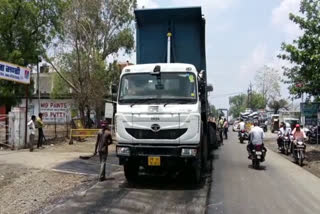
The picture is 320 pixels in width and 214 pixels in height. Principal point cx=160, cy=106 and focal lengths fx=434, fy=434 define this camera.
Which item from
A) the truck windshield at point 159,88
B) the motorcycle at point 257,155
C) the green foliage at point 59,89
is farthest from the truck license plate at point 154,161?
the green foliage at point 59,89

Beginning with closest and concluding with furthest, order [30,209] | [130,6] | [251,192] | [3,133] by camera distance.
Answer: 1. [30,209]
2. [251,192]
3. [3,133]
4. [130,6]

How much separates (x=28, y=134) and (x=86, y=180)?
968 centimetres

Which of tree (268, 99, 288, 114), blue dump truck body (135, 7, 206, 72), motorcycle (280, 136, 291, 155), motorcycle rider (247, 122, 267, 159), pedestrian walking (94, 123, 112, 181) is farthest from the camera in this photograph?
tree (268, 99, 288, 114)

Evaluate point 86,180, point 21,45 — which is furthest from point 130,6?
point 86,180

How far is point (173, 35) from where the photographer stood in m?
13.1

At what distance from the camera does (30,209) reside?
8.71m

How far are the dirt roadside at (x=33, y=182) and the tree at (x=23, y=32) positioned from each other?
31.2 ft

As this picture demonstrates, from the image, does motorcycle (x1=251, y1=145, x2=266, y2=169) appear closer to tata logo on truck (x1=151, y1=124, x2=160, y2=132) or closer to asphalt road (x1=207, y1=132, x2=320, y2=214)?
asphalt road (x1=207, y1=132, x2=320, y2=214)

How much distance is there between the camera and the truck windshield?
1074 cm

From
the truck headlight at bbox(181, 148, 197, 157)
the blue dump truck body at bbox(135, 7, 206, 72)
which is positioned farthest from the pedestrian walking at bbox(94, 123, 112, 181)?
the truck headlight at bbox(181, 148, 197, 157)

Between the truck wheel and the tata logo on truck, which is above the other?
the tata logo on truck

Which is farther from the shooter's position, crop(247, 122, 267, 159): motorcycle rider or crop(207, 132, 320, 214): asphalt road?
crop(247, 122, 267, 159): motorcycle rider

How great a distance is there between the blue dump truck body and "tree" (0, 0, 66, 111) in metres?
13.6

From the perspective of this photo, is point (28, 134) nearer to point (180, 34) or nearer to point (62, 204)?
point (180, 34)
